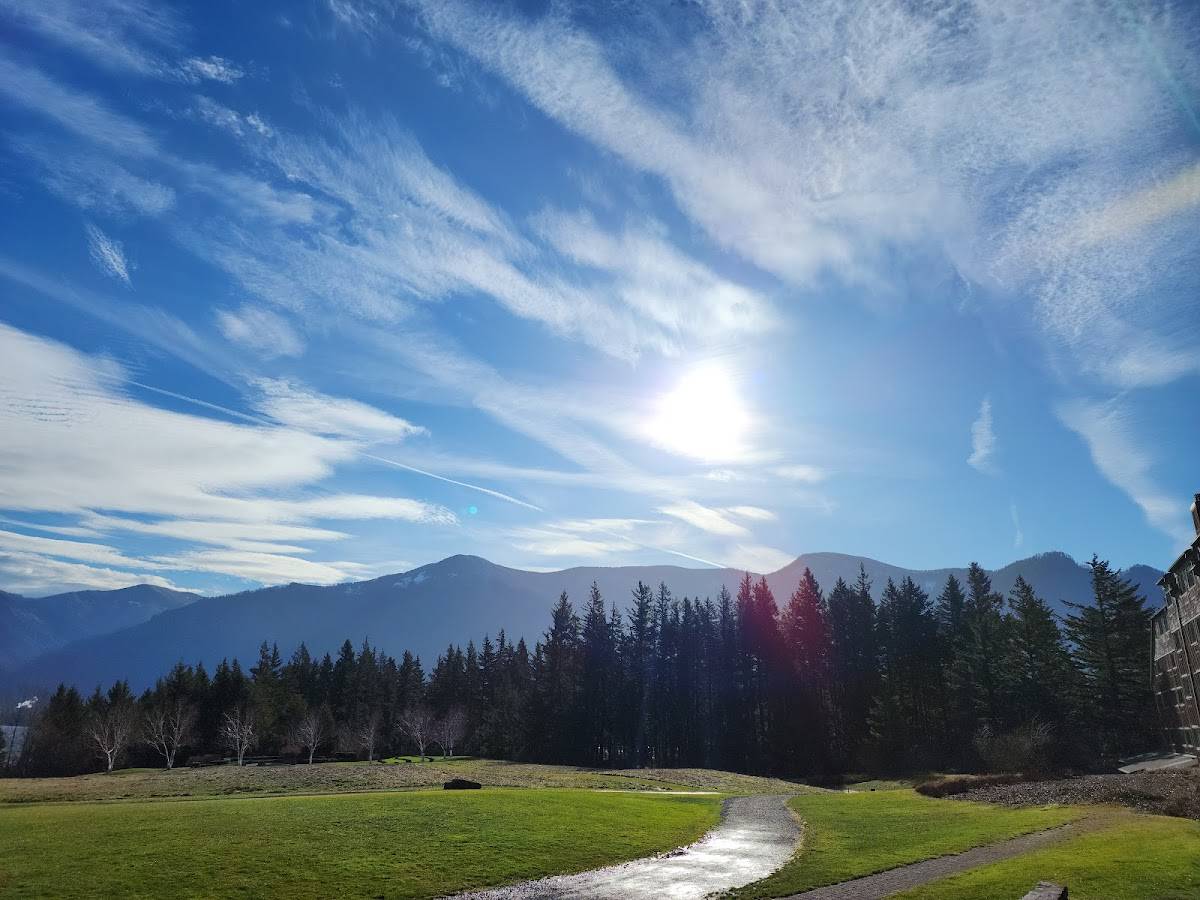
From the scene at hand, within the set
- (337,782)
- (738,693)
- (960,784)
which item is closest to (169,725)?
(337,782)

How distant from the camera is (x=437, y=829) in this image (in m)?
31.4

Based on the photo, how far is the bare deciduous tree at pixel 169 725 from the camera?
94.9 metres

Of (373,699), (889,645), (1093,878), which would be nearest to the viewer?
(1093,878)

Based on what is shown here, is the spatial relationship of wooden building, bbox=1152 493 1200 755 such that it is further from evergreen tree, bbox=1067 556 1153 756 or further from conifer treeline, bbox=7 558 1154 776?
conifer treeline, bbox=7 558 1154 776

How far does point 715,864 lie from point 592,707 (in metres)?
85.5

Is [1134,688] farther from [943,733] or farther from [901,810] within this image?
[901,810]

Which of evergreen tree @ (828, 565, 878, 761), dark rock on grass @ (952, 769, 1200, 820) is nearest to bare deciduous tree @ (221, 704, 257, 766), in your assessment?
evergreen tree @ (828, 565, 878, 761)

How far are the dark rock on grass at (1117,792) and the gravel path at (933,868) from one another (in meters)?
7.59

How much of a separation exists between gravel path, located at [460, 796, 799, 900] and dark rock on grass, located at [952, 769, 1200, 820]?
1815 cm

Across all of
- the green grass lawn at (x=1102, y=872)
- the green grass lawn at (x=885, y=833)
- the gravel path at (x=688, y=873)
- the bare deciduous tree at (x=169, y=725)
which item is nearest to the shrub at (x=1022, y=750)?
the green grass lawn at (x=885, y=833)

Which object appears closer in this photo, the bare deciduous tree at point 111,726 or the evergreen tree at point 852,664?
the bare deciduous tree at point 111,726

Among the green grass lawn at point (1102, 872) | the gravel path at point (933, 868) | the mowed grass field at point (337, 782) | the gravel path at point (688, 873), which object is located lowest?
the mowed grass field at point (337, 782)

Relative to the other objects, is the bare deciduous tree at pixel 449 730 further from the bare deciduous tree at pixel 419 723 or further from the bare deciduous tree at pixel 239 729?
the bare deciduous tree at pixel 239 729

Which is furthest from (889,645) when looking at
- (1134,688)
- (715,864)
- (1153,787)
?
(715,864)
